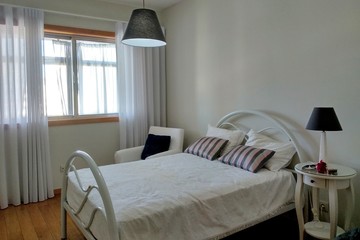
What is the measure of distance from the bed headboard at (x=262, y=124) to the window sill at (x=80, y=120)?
1731mm

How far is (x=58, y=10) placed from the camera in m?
3.61

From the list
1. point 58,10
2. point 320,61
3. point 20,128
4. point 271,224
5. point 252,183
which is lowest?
point 271,224

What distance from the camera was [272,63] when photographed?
9.42 feet

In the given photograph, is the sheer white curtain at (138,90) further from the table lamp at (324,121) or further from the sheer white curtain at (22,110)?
the table lamp at (324,121)

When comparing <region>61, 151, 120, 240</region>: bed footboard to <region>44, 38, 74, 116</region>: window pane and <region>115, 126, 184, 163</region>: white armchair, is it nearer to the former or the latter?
<region>115, 126, 184, 163</region>: white armchair

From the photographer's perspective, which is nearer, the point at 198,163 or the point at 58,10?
the point at 198,163

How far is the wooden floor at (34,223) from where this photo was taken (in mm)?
2684

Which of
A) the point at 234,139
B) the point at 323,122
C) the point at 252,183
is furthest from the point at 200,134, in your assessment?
the point at 323,122

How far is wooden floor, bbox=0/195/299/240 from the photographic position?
263cm

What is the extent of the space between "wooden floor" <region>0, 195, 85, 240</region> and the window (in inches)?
49.4

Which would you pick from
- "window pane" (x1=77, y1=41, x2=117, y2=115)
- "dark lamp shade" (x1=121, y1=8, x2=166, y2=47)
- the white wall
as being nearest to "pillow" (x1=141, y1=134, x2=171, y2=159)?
the white wall

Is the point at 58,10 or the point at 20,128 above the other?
the point at 58,10

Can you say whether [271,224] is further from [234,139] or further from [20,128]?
[20,128]

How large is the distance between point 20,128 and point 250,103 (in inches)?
113
